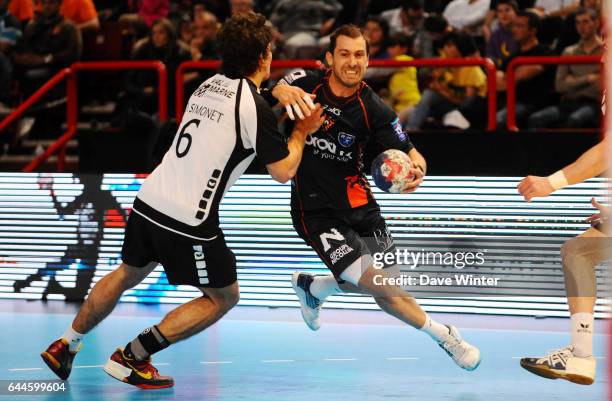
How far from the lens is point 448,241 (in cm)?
1034

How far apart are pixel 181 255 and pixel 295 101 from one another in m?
1.15

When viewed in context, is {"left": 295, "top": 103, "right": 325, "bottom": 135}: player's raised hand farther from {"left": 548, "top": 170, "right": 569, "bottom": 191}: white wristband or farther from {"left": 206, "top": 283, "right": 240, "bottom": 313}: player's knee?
{"left": 548, "top": 170, "right": 569, "bottom": 191}: white wristband

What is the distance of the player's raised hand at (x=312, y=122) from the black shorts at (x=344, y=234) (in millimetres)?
823

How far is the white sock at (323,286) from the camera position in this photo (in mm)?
8336

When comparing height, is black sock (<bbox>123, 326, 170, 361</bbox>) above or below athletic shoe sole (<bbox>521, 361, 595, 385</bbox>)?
below

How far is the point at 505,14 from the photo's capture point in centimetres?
1227

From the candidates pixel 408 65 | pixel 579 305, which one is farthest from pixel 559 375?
pixel 408 65

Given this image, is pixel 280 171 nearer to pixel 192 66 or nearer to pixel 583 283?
pixel 583 283

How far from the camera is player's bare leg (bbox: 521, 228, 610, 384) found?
22.6 ft

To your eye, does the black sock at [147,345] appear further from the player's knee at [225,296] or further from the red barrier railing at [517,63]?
the red barrier railing at [517,63]

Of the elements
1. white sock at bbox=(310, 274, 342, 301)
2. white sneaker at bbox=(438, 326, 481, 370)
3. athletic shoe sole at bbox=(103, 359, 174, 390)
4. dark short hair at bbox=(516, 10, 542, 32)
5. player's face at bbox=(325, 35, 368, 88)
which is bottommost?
athletic shoe sole at bbox=(103, 359, 174, 390)

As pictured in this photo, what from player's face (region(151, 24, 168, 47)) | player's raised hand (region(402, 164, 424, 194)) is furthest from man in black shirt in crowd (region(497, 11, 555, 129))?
player's raised hand (region(402, 164, 424, 194))

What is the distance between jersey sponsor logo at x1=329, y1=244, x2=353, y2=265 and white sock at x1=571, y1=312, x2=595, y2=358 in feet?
4.94

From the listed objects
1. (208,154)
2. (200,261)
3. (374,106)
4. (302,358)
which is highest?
(374,106)
